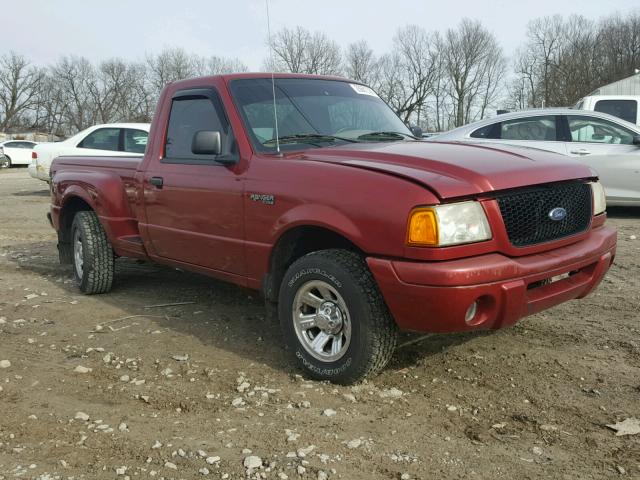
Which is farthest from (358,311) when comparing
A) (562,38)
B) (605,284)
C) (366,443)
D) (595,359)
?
(562,38)

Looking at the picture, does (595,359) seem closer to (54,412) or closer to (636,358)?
(636,358)

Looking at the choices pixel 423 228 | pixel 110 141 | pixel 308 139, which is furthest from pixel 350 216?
pixel 110 141

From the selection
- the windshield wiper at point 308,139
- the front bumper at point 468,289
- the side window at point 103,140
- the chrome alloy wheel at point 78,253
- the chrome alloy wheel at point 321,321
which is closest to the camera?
the front bumper at point 468,289

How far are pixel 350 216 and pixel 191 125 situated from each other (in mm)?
1900

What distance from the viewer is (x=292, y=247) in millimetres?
3764

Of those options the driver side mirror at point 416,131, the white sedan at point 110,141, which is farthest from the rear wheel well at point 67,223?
the white sedan at point 110,141

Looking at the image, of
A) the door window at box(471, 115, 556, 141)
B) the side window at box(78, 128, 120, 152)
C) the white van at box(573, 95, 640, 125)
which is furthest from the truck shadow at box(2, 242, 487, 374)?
the white van at box(573, 95, 640, 125)

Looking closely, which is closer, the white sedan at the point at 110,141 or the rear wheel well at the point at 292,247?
the rear wheel well at the point at 292,247

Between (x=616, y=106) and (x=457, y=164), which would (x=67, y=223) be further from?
(x=616, y=106)

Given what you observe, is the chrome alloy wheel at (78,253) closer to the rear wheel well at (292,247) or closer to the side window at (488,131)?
the rear wheel well at (292,247)

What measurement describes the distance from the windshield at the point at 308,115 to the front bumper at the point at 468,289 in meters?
1.26

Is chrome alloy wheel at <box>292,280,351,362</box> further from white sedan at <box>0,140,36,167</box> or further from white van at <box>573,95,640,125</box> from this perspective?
white sedan at <box>0,140,36,167</box>

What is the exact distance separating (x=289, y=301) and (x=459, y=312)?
106 centimetres

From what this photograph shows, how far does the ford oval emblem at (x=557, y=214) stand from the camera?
3.33 metres
